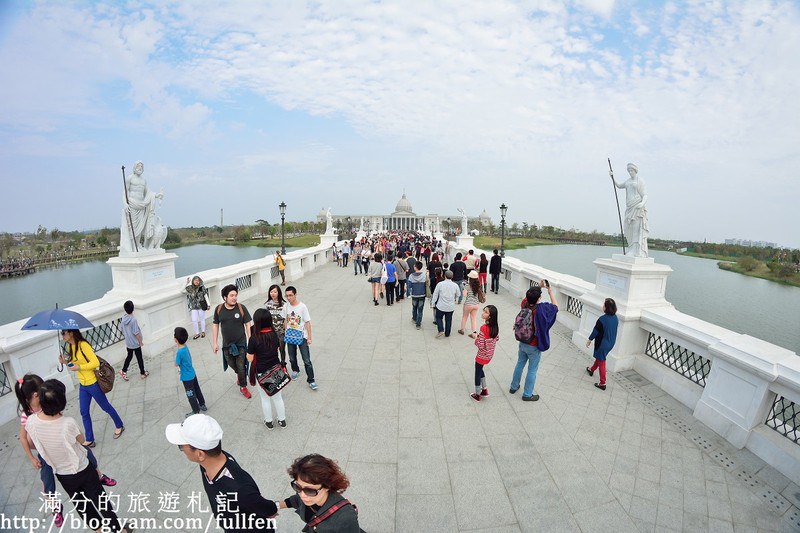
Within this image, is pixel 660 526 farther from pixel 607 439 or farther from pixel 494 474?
pixel 494 474

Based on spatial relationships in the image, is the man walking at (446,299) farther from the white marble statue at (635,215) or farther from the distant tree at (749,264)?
the distant tree at (749,264)

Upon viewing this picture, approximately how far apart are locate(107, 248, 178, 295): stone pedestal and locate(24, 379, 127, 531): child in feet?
12.6

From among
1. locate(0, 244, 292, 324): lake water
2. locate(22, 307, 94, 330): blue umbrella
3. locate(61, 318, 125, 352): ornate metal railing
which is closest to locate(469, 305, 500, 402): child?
locate(22, 307, 94, 330): blue umbrella

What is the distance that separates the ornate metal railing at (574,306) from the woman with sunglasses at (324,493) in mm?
6965

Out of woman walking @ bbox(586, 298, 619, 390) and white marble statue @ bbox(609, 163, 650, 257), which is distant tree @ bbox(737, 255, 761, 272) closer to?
white marble statue @ bbox(609, 163, 650, 257)

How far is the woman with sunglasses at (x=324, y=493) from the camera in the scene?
1.60 m

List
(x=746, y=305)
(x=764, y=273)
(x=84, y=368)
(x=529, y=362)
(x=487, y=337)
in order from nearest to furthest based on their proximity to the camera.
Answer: (x=84, y=368)
(x=487, y=337)
(x=529, y=362)
(x=746, y=305)
(x=764, y=273)

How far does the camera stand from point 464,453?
3.54 metres

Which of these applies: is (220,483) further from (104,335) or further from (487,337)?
(104,335)

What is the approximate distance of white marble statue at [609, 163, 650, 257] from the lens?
5480 millimetres

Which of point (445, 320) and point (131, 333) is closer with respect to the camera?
point (131, 333)

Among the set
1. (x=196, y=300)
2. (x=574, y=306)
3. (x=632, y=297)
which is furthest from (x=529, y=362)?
(x=196, y=300)

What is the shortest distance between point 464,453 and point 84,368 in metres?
4.22

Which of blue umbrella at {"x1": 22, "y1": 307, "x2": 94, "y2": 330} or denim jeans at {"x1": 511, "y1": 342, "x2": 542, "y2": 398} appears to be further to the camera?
denim jeans at {"x1": 511, "y1": 342, "x2": 542, "y2": 398}
